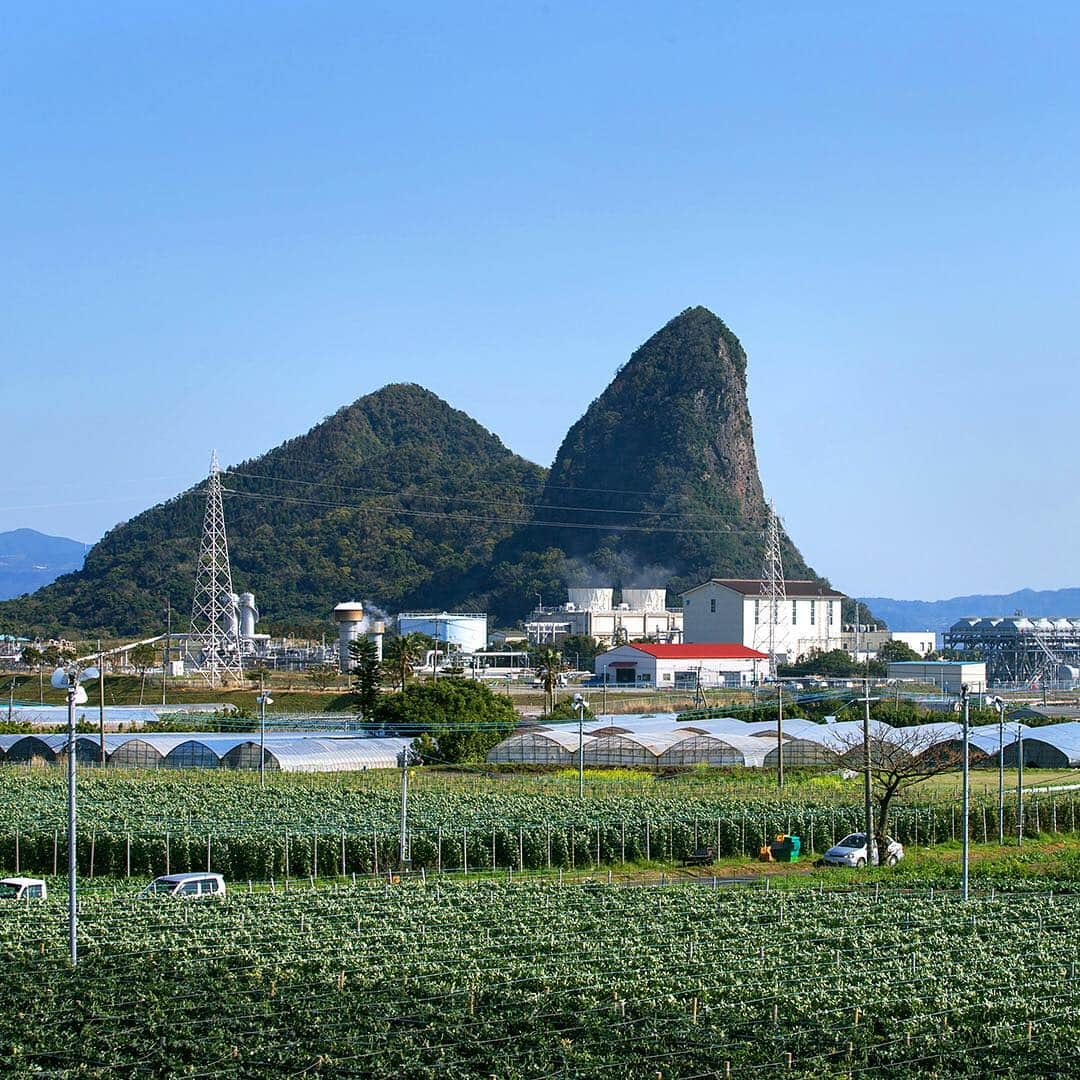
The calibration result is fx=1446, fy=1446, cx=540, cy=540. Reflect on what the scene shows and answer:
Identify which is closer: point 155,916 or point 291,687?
point 155,916

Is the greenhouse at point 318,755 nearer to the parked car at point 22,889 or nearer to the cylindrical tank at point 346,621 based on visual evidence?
the parked car at point 22,889

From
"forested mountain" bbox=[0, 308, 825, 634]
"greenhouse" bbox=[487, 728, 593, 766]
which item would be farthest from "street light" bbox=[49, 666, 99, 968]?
"forested mountain" bbox=[0, 308, 825, 634]

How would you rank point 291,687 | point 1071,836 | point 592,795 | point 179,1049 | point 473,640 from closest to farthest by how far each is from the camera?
point 179,1049 → point 1071,836 → point 592,795 → point 291,687 → point 473,640

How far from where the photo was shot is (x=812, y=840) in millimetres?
33281

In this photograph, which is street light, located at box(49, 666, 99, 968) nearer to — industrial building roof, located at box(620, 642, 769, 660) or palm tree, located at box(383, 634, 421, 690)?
palm tree, located at box(383, 634, 421, 690)

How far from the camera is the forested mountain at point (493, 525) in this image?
16188cm

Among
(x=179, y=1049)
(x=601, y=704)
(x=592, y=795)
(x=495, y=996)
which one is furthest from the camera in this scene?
(x=601, y=704)

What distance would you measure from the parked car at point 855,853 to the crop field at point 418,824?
5.26ft

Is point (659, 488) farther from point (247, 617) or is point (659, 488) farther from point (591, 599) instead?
point (247, 617)

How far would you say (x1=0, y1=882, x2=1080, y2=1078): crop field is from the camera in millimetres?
14609

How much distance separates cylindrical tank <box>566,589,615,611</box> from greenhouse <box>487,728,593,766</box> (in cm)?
8870

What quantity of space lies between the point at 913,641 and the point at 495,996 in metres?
117

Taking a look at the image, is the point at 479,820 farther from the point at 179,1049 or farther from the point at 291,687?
the point at 291,687

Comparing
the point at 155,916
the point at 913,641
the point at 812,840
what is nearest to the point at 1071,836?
the point at 812,840
